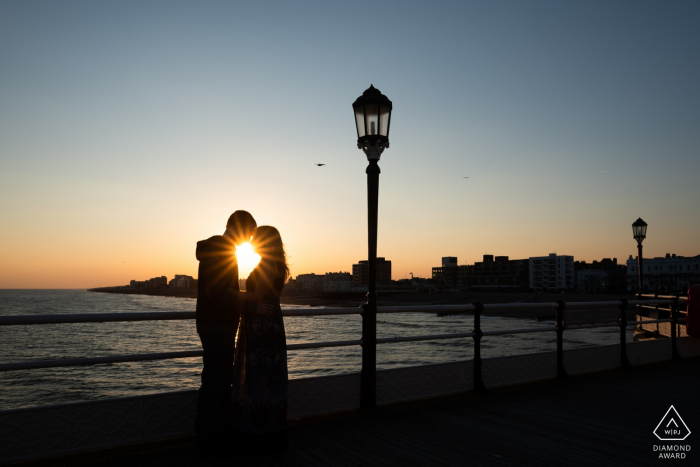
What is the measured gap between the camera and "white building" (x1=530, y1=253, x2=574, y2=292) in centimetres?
17362

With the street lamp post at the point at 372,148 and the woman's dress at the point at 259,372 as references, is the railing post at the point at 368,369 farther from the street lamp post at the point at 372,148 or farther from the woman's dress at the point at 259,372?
the woman's dress at the point at 259,372

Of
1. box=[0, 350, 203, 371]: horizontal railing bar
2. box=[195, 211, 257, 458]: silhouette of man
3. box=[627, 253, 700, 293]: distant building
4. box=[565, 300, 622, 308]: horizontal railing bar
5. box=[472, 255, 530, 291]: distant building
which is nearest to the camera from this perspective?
box=[0, 350, 203, 371]: horizontal railing bar

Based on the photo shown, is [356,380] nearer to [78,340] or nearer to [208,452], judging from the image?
[208,452]

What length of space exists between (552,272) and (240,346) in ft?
610

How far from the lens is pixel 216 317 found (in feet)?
13.2

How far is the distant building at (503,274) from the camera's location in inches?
6934

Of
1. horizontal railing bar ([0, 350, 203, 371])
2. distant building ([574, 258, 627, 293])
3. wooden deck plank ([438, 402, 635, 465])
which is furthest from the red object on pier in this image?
distant building ([574, 258, 627, 293])

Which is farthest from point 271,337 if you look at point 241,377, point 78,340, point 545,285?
point 545,285

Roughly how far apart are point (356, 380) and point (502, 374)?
2.48 metres

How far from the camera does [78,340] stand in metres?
40.8

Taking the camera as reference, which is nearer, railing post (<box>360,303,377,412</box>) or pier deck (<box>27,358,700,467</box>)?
pier deck (<box>27,358,700,467</box>)

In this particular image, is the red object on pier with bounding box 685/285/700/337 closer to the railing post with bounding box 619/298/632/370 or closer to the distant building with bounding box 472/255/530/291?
the railing post with bounding box 619/298/632/370

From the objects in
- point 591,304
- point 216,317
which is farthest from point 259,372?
point 591,304

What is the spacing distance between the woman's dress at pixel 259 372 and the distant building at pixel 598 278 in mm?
179166
